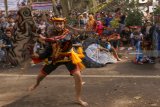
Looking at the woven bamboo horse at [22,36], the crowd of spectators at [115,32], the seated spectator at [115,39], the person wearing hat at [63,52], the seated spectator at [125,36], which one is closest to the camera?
the person wearing hat at [63,52]

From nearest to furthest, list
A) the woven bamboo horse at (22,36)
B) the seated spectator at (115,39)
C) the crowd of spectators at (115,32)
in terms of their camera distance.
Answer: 1. the crowd of spectators at (115,32)
2. the woven bamboo horse at (22,36)
3. the seated spectator at (115,39)

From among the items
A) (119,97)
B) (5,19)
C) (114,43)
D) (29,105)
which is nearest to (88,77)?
(119,97)

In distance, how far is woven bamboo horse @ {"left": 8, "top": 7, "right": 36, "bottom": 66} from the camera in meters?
12.5

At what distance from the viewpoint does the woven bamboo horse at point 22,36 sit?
1245 cm

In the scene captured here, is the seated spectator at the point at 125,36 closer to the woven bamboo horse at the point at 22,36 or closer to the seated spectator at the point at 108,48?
the seated spectator at the point at 108,48

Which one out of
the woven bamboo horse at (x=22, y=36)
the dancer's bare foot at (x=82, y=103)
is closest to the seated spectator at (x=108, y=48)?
the woven bamboo horse at (x=22, y=36)

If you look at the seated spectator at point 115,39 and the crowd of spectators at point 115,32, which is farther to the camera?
the seated spectator at point 115,39

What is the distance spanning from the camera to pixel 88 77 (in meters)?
9.82

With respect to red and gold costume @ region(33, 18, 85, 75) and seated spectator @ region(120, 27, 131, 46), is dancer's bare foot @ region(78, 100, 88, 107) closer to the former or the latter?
red and gold costume @ region(33, 18, 85, 75)

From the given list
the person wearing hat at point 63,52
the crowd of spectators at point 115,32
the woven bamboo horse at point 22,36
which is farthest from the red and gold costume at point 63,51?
the woven bamboo horse at point 22,36

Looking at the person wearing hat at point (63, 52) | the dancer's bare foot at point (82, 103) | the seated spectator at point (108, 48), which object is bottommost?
the dancer's bare foot at point (82, 103)

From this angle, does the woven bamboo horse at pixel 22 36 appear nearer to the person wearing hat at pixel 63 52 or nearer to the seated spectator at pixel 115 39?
the seated spectator at pixel 115 39

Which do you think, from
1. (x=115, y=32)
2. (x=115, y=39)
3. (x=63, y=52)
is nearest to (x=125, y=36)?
(x=115, y=32)

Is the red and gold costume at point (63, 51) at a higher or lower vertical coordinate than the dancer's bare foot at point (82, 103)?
higher
